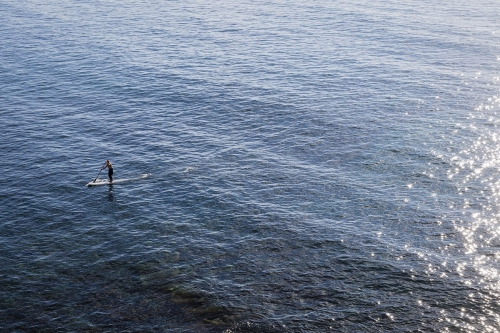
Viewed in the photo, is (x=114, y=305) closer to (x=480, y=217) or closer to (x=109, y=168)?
(x=109, y=168)

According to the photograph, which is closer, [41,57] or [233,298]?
[233,298]

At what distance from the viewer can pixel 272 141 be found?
87.2m

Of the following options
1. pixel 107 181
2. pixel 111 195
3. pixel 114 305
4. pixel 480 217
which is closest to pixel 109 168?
pixel 107 181

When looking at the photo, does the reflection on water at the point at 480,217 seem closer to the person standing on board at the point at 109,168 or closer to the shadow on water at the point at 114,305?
the shadow on water at the point at 114,305

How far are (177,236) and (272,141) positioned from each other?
28.9 meters

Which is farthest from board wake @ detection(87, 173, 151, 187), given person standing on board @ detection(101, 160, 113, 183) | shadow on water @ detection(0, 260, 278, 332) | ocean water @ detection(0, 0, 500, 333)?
shadow on water @ detection(0, 260, 278, 332)

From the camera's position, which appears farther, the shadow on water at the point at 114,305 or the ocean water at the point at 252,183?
the ocean water at the point at 252,183

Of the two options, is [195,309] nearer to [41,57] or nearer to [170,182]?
[170,182]

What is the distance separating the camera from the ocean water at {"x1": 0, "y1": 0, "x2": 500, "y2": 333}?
5250 cm

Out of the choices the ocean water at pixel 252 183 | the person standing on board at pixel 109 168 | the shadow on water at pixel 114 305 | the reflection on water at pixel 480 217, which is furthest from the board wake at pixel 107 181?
the reflection on water at pixel 480 217

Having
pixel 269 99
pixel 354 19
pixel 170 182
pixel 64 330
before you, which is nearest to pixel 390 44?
pixel 354 19

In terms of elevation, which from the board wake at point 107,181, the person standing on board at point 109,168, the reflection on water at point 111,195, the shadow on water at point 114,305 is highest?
the person standing on board at point 109,168

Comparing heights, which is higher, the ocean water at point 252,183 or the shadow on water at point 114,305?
the ocean water at point 252,183

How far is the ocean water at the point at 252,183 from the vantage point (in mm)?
52500
